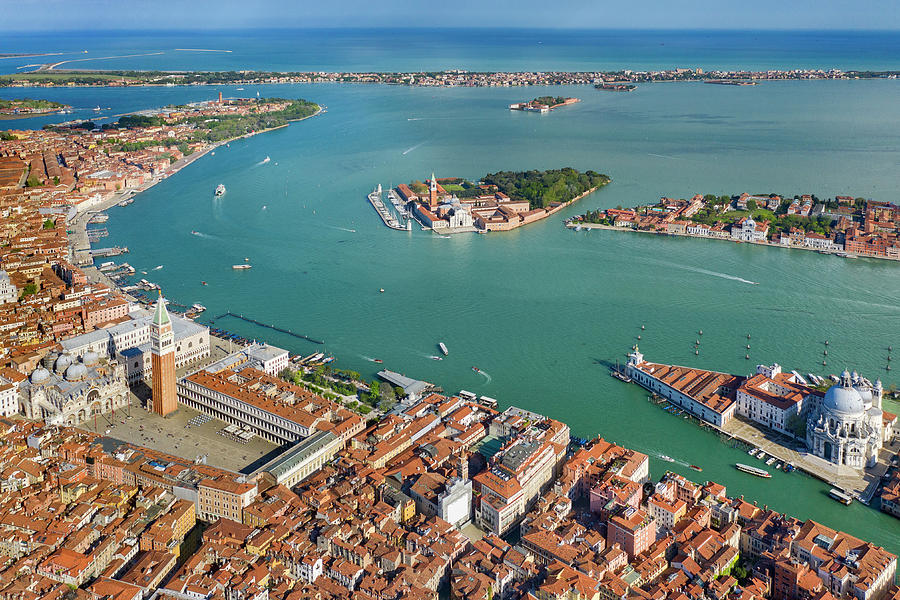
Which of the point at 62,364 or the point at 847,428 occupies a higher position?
the point at 847,428

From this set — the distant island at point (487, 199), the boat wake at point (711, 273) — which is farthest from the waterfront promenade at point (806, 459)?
the distant island at point (487, 199)

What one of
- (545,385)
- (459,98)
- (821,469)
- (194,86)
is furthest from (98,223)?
(194,86)

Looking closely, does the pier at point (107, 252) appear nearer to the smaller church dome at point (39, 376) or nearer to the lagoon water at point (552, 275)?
the lagoon water at point (552, 275)

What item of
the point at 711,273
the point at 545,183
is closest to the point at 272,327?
the point at 711,273

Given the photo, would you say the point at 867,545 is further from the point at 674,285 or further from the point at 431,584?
the point at 674,285

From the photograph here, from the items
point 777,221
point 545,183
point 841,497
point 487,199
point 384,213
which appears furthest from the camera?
point 545,183

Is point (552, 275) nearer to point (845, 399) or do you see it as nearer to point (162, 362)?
point (845, 399)

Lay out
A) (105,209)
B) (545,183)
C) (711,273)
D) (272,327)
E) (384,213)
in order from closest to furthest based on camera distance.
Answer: (272,327) → (711,273) → (384,213) → (105,209) → (545,183)
